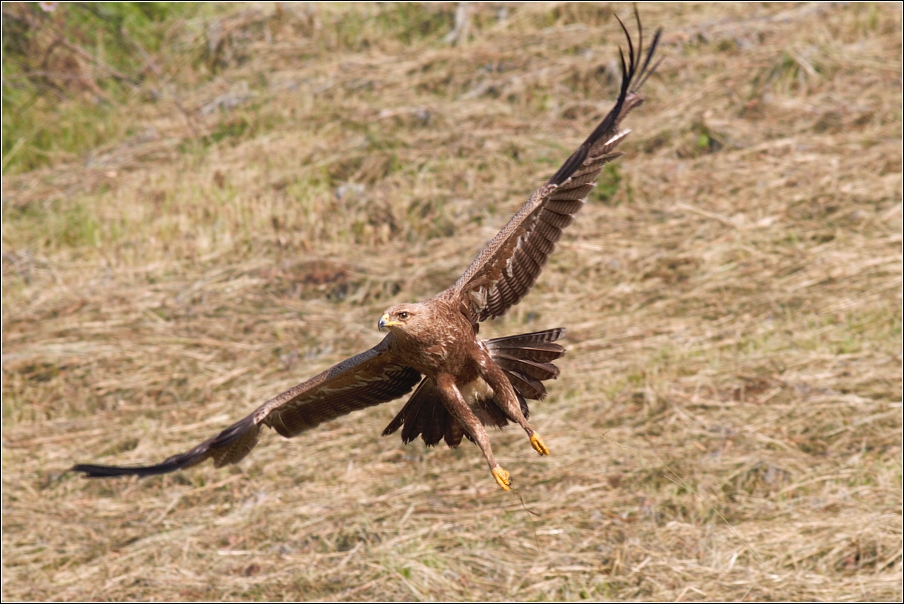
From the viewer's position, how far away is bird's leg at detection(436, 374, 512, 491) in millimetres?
4539

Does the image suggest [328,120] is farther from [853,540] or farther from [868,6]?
[853,540]

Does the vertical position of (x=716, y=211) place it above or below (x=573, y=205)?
below

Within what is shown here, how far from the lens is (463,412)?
15.4ft

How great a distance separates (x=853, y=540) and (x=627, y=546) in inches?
51.7

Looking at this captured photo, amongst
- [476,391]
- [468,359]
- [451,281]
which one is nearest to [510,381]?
[476,391]

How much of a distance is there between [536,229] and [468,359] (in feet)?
2.52

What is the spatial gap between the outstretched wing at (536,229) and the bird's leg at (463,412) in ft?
1.43

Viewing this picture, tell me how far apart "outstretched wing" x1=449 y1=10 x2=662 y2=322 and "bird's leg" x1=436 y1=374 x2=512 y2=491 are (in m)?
0.44

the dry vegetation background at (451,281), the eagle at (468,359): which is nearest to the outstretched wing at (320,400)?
the eagle at (468,359)

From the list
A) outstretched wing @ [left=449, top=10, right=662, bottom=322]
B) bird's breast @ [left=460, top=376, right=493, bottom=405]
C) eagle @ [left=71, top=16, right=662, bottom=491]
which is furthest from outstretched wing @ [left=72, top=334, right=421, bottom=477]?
outstretched wing @ [left=449, top=10, right=662, bottom=322]

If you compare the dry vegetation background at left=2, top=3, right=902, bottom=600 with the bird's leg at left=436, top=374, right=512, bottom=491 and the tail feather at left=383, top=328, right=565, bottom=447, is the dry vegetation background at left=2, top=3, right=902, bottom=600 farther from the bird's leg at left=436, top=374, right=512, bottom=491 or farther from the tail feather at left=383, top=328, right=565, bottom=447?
the bird's leg at left=436, top=374, right=512, bottom=491

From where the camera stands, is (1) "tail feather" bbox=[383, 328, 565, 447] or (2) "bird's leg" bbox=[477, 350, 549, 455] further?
(1) "tail feather" bbox=[383, 328, 565, 447]

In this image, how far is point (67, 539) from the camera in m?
7.66

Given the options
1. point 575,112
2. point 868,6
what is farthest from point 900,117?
point 575,112
